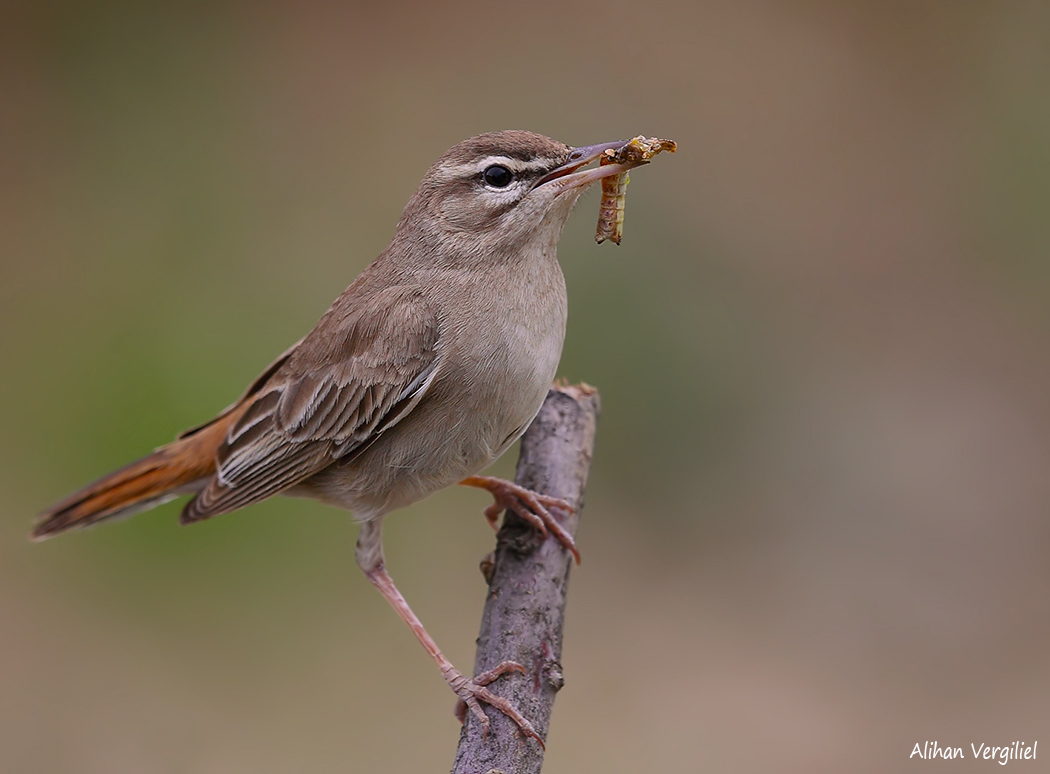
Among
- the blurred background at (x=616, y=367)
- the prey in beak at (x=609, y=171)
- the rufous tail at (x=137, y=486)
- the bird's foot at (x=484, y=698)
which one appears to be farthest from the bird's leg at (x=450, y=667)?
the blurred background at (x=616, y=367)

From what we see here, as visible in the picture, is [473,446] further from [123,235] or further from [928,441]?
[123,235]

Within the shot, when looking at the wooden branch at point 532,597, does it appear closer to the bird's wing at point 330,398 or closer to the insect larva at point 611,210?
the bird's wing at point 330,398

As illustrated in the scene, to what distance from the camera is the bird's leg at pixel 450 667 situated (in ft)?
12.9

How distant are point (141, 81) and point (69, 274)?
2059 mm

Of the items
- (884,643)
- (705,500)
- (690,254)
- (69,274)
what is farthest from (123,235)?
(884,643)

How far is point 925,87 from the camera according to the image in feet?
33.3

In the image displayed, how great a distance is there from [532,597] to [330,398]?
1.27m

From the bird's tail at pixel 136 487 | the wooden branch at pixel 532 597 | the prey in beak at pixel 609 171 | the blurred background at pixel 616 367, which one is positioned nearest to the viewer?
the wooden branch at pixel 532 597

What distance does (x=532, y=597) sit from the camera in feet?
14.4

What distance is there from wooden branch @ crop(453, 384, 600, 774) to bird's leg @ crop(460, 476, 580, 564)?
0.16 ft

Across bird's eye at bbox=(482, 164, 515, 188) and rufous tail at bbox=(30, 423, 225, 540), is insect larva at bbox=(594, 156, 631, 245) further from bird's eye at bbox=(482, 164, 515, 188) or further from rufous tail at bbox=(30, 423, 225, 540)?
rufous tail at bbox=(30, 423, 225, 540)

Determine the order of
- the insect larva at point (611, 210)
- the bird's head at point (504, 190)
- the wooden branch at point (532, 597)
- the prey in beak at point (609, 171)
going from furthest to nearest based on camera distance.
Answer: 1. the insect larva at point (611, 210)
2. the bird's head at point (504, 190)
3. the prey in beak at point (609, 171)
4. the wooden branch at point (532, 597)

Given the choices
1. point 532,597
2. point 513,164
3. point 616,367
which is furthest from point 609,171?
point 616,367

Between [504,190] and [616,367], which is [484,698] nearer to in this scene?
[504,190]
